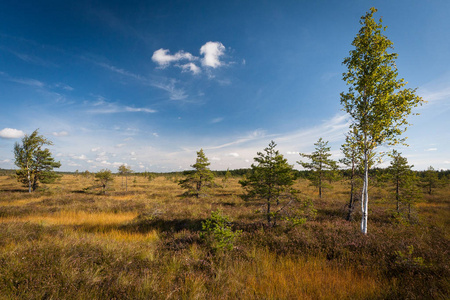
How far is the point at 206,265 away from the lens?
4688mm

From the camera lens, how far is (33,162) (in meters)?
22.2

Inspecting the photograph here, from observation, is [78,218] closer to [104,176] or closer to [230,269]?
[230,269]

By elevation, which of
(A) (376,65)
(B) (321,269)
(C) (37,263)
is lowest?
(B) (321,269)

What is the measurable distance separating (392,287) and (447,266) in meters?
2.18

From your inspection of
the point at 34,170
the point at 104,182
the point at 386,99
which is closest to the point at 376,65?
the point at 386,99

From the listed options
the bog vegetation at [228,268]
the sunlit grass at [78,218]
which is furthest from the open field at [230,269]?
the sunlit grass at [78,218]

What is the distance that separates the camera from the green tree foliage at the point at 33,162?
21.7 m

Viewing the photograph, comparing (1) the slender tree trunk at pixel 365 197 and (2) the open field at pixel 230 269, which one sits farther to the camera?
(1) the slender tree trunk at pixel 365 197

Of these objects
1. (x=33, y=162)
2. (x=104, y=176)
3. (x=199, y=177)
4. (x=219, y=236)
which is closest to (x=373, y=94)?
(x=219, y=236)

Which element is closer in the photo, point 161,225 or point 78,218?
point 161,225

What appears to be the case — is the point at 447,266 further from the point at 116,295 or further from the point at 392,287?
the point at 116,295

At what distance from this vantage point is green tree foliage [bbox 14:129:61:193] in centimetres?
2168

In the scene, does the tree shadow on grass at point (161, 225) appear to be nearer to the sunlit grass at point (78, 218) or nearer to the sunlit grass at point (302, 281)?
the sunlit grass at point (78, 218)

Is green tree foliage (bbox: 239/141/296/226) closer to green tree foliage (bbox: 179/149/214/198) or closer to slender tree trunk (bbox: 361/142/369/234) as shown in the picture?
slender tree trunk (bbox: 361/142/369/234)
